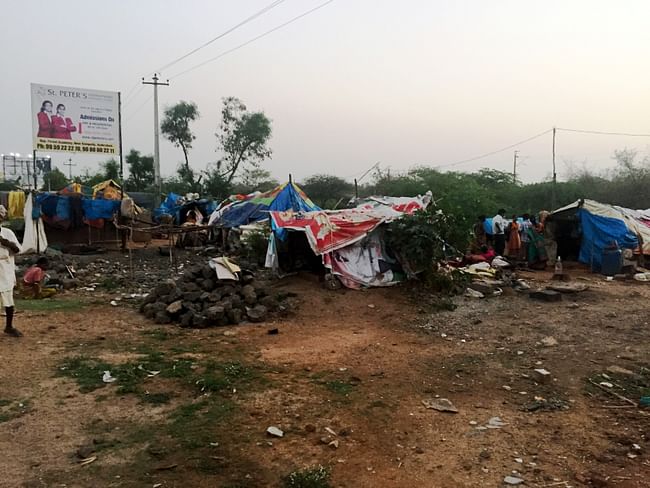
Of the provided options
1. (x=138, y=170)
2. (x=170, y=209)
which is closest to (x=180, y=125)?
(x=138, y=170)

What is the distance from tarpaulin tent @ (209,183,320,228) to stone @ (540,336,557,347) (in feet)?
36.6

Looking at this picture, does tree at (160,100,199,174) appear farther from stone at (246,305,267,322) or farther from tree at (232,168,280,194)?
stone at (246,305,267,322)

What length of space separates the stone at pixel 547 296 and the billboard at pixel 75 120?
13.4 metres

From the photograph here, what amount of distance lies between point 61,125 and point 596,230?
15938mm

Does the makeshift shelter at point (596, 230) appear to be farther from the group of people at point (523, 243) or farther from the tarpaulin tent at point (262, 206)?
the tarpaulin tent at point (262, 206)

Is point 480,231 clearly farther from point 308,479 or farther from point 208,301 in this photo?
point 308,479

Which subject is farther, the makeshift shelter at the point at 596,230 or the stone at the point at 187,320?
the makeshift shelter at the point at 596,230

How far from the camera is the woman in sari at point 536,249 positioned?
1469 centimetres

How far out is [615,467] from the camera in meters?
3.58

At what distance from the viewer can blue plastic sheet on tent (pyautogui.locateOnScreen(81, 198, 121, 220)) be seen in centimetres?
1588

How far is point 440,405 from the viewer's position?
188 inches

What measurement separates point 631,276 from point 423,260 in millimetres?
5947

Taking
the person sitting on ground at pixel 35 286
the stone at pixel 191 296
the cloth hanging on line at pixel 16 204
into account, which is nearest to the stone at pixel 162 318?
the stone at pixel 191 296

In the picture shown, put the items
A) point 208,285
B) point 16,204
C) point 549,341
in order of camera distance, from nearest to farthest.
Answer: point 549,341, point 208,285, point 16,204
